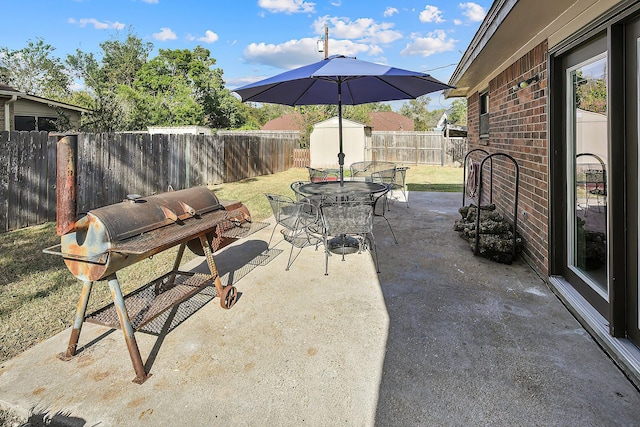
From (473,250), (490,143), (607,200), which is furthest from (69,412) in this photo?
(490,143)

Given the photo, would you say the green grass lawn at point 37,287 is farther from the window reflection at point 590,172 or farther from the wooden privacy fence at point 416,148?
the wooden privacy fence at point 416,148

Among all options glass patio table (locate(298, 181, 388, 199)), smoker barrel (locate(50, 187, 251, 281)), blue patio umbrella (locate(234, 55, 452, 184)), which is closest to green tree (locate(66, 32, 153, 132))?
blue patio umbrella (locate(234, 55, 452, 184))

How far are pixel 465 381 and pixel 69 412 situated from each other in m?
2.16

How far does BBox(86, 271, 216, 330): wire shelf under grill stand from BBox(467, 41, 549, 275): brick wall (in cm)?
327

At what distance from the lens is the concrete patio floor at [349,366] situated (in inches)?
Result: 75.4

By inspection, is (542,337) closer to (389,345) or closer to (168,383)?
(389,345)

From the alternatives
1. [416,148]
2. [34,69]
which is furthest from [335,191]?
[34,69]

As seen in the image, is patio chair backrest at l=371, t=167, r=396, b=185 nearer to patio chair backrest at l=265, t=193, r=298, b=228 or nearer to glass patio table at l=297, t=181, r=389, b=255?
glass patio table at l=297, t=181, r=389, b=255

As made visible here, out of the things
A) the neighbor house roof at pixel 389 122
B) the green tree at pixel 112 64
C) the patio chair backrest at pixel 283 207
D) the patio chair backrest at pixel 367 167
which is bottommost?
the patio chair backrest at pixel 283 207

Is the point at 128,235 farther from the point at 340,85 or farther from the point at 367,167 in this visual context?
the point at 367,167

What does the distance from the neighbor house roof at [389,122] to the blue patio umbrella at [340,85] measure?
27988 millimetres

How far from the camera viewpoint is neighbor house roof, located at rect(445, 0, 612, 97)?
282 centimetres

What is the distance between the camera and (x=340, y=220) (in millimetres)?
4168

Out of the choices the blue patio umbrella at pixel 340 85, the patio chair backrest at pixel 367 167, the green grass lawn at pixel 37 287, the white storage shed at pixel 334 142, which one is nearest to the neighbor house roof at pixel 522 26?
the blue patio umbrella at pixel 340 85
